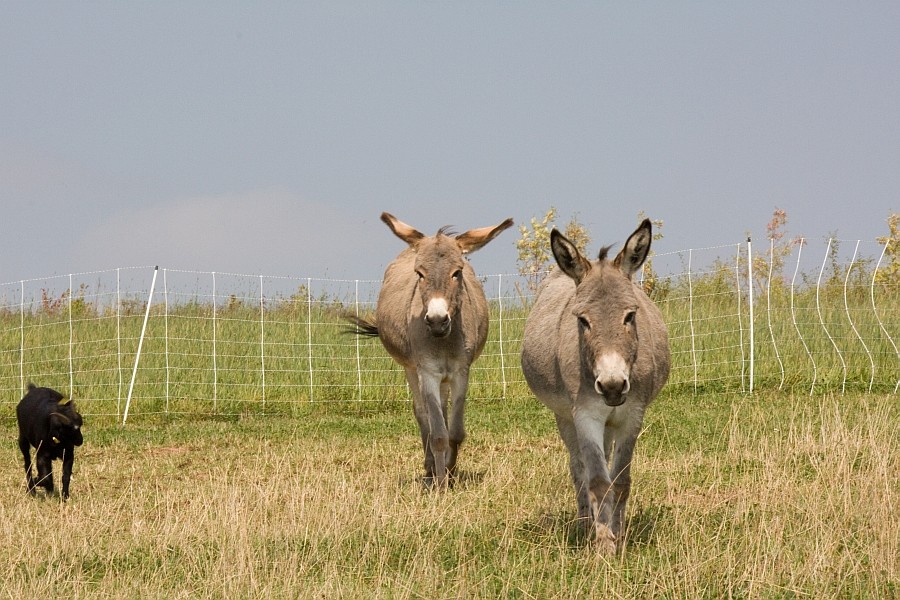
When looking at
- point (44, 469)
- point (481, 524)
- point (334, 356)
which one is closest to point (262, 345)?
point (334, 356)

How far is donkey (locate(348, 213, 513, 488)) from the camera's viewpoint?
29.8 ft

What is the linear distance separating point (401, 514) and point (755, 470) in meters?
3.39

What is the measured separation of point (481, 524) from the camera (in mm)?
7113

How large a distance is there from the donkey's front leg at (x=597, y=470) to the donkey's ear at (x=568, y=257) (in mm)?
829

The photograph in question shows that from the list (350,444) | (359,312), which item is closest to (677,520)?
(350,444)

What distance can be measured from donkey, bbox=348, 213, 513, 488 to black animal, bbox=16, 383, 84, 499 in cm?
331

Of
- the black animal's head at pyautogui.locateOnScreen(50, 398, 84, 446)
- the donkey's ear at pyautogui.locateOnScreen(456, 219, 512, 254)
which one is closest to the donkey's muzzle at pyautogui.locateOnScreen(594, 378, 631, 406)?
the donkey's ear at pyautogui.locateOnScreen(456, 219, 512, 254)

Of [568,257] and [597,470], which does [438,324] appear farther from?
[597,470]

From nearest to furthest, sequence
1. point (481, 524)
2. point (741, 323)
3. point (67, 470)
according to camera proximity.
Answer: point (481, 524), point (67, 470), point (741, 323)

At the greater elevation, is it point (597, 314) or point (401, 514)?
point (597, 314)

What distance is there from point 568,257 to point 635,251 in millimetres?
432

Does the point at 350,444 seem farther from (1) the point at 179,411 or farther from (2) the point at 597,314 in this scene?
(2) the point at 597,314

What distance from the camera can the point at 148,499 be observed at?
912 centimetres

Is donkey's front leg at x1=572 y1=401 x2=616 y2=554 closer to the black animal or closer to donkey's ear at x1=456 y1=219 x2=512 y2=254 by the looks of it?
donkey's ear at x1=456 y1=219 x2=512 y2=254
